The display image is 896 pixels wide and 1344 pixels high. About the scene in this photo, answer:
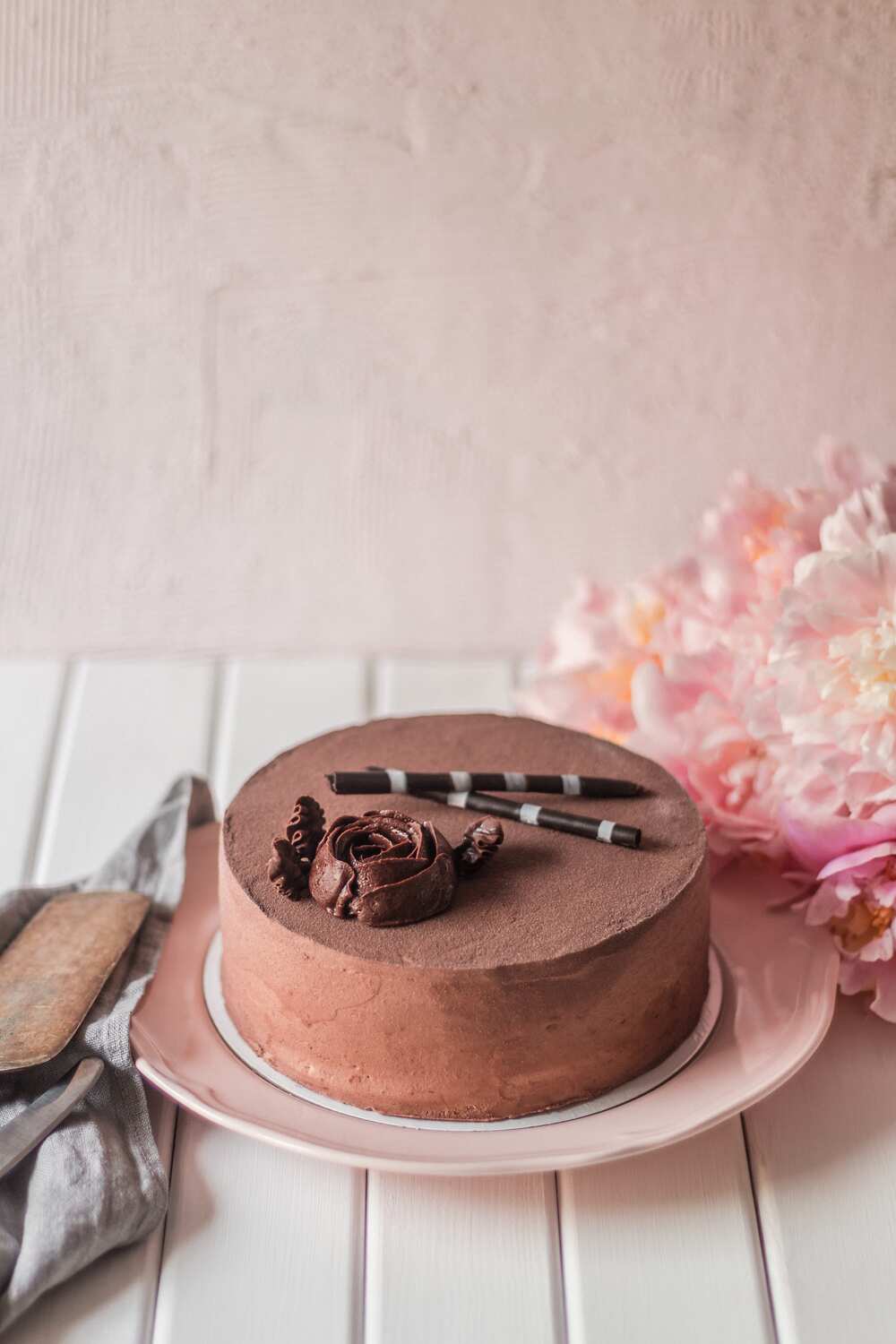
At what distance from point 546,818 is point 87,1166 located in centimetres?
39

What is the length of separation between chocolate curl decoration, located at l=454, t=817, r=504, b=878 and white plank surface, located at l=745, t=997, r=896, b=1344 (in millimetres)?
263

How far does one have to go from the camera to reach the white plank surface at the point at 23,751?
4.25ft

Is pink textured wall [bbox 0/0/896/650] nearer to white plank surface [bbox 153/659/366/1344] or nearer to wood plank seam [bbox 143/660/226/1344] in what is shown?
wood plank seam [bbox 143/660/226/1344]

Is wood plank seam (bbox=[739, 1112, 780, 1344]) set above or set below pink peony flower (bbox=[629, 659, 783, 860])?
below

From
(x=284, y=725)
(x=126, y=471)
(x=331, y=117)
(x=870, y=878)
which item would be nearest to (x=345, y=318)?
(x=331, y=117)

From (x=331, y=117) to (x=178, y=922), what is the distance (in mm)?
840

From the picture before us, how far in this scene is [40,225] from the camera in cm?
147

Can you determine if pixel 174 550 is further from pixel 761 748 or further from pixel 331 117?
pixel 761 748

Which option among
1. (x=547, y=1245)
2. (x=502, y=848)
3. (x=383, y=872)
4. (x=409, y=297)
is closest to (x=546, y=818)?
(x=502, y=848)

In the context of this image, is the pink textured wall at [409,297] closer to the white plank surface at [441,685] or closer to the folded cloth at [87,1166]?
the white plank surface at [441,685]

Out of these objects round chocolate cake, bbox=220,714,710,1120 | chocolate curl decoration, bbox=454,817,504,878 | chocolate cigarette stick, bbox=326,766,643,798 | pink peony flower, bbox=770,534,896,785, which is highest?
pink peony flower, bbox=770,534,896,785

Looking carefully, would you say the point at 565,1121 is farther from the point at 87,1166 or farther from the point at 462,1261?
the point at 87,1166

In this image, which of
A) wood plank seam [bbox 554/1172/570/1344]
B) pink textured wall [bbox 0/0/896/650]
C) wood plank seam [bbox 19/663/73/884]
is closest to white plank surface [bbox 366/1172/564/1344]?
wood plank seam [bbox 554/1172/570/1344]

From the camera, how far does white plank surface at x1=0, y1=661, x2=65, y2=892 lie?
1.30 metres
